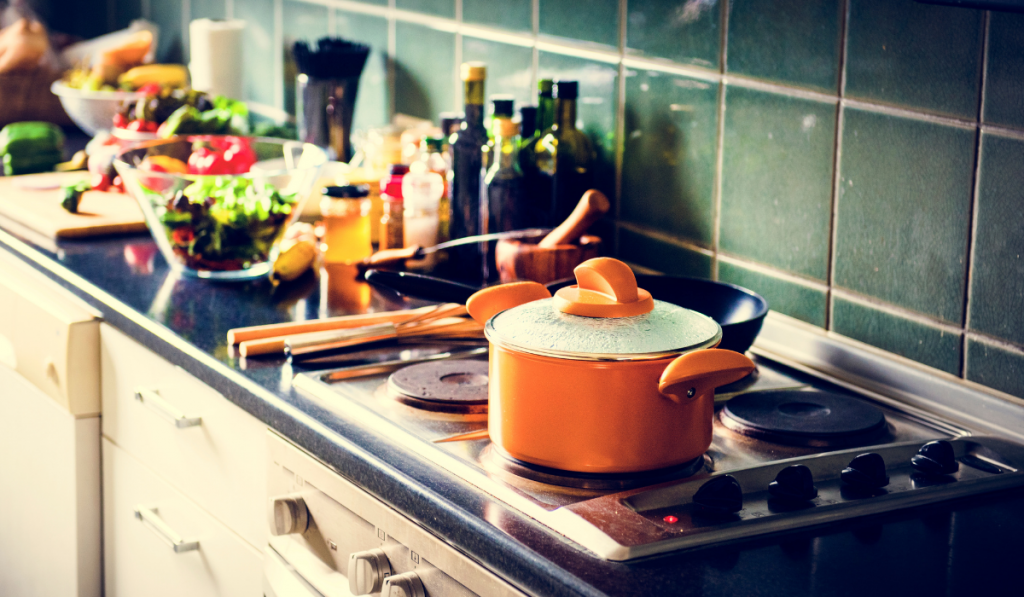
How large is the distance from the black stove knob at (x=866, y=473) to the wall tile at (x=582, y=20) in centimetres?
84

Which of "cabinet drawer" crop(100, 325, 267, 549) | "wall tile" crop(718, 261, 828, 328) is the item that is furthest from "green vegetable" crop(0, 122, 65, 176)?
"wall tile" crop(718, 261, 828, 328)

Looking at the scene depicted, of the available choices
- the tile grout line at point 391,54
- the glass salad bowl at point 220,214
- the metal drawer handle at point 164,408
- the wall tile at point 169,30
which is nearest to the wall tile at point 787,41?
the glass salad bowl at point 220,214

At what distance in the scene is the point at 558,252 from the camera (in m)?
1.50

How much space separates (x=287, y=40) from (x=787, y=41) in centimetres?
146

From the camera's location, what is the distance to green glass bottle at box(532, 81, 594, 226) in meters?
1.63

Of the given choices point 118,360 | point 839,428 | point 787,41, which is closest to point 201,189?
point 118,360

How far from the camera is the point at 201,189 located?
1653 millimetres

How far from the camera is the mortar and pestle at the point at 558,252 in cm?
149

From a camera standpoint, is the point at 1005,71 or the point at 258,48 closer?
the point at 1005,71

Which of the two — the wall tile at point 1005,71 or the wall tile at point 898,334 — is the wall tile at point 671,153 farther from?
the wall tile at point 1005,71

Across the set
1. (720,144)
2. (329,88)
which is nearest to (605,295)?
(720,144)

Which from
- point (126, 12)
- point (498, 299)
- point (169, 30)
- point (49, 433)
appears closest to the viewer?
point (498, 299)

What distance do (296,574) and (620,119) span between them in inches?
32.6

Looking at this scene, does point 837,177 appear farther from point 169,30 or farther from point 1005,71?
point 169,30
